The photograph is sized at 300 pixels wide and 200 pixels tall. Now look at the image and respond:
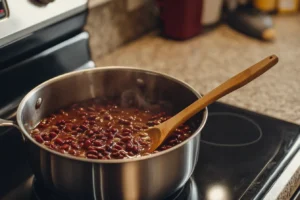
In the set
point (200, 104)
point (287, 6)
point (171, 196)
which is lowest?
point (287, 6)

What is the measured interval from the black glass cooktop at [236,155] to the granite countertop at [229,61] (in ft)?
0.21

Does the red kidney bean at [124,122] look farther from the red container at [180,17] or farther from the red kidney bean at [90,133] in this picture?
the red container at [180,17]

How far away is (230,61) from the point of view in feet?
4.06

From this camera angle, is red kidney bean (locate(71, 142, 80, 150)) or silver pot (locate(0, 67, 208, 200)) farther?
red kidney bean (locate(71, 142, 80, 150))

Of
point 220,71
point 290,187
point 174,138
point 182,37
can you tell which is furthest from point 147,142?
point 182,37

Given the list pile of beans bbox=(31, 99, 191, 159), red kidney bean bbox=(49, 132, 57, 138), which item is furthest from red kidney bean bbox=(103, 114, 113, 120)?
red kidney bean bbox=(49, 132, 57, 138)

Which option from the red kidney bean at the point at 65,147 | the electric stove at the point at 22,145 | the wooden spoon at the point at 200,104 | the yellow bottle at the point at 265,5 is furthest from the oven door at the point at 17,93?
the yellow bottle at the point at 265,5

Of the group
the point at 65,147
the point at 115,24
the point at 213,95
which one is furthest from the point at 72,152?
the point at 115,24

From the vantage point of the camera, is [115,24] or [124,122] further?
[115,24]

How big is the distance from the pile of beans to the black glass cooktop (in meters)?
0.08

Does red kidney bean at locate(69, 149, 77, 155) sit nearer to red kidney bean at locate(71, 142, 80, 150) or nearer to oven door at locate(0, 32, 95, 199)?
red kidney bean at locate(71, 142, 80, 150)

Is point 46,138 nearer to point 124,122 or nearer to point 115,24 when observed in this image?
point 124,122

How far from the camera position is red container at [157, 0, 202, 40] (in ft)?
4.28

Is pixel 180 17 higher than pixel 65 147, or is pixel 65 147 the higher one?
pixel 65 147
